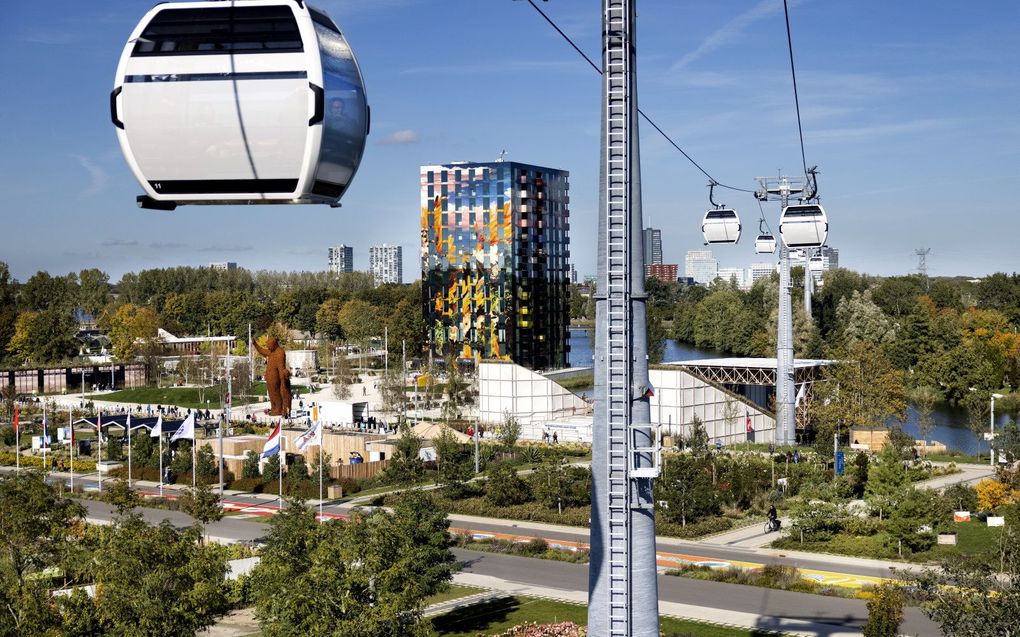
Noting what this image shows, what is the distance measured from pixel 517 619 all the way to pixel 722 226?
14.5m

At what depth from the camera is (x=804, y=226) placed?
27.1m

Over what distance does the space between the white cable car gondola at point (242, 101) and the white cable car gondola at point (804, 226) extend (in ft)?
69.2

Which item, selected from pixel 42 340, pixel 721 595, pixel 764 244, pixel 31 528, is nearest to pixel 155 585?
pixel 31 528

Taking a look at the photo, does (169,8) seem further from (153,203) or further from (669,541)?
(669,541)

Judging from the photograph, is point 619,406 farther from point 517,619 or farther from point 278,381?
point 517,619

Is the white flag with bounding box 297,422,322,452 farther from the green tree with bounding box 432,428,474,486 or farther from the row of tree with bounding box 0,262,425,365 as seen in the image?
the row of tree with bounding box 0,262,425,365

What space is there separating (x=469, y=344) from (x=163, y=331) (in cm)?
3275

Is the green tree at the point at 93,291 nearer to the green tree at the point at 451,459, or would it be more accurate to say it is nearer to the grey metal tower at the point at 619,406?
the green tree at the point at 451,459

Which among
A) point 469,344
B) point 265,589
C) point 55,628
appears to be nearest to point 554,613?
point 265,589

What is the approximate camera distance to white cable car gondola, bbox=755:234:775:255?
47.4m

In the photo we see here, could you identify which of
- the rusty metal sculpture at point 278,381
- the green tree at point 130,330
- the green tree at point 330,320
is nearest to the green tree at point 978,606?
the rusty metal sculpture at point 278,381

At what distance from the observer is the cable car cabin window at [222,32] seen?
23.4 ft

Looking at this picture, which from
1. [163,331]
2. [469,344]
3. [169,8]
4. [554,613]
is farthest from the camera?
[163,331]

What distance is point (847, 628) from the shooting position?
22125 mm
